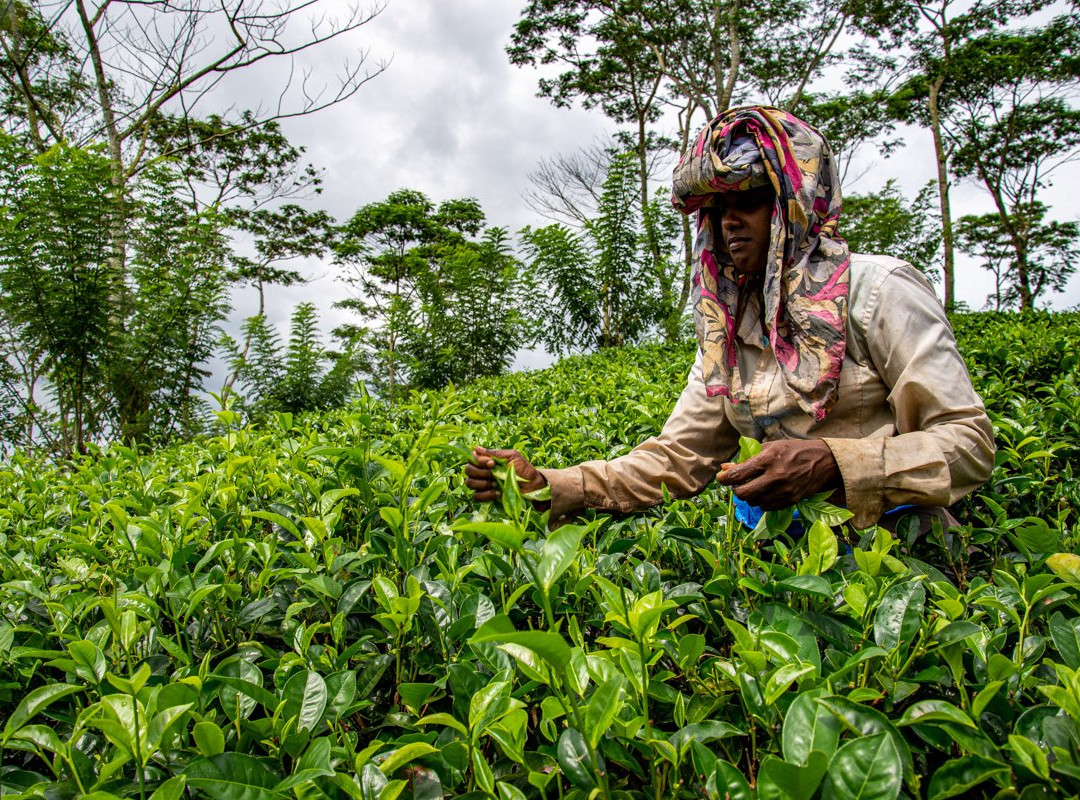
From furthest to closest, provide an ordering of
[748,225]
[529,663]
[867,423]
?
[748,225] → [867,423] → [529,663]

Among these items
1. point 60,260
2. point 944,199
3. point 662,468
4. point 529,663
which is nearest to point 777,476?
point 662,468

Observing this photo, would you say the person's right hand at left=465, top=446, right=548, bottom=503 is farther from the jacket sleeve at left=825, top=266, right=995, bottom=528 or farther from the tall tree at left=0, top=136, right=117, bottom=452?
the tall tree at left=0, top=136, right=117, bottom=452

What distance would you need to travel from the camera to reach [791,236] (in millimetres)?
1626

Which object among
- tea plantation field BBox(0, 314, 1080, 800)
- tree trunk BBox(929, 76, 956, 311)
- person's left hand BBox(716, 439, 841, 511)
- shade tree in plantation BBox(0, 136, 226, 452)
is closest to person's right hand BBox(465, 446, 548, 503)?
tea plantation field BBox(0, 314, 1080, 800)

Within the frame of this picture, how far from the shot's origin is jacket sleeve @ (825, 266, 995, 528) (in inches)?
51.6

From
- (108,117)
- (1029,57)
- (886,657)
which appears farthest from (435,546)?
(1029,57)

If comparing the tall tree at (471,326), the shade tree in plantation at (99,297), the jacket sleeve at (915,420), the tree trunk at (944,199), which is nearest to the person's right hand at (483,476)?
the jacket sleeve at (915,420)

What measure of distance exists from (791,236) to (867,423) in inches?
19.6

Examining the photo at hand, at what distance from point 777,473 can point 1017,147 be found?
2347 cm

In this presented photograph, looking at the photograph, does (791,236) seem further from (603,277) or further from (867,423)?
(603,277)

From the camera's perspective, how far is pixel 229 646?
3.43 ft

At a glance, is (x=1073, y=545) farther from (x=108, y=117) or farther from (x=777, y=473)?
(x=108, y=117)

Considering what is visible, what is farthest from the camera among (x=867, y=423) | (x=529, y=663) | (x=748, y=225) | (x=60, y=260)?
(x=60, y=260)

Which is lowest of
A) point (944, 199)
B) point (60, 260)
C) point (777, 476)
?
point (777, 476)
